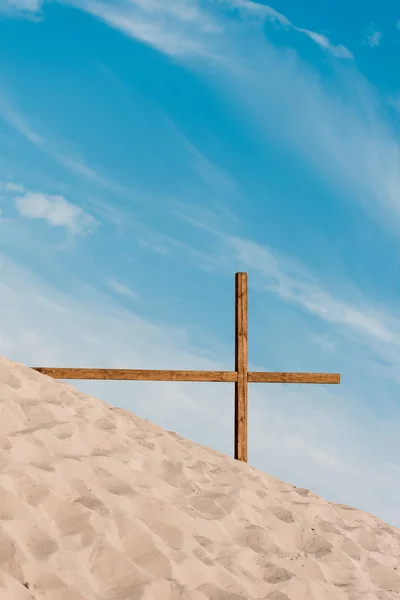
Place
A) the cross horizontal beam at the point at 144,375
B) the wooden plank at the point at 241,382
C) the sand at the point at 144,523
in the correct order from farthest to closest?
the wooden plank at the point at 241,382, the cross horizontal beam at the point at 144,375, the sand at the point at 144,523

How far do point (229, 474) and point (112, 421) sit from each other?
126 centimetres

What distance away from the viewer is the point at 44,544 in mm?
3869

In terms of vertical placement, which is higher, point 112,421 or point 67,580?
point 112,421

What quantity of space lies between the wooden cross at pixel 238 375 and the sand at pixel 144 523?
0.72 m

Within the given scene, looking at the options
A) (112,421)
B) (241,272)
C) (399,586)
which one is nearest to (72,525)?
(112,421)

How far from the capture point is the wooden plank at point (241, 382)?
25.4 ft

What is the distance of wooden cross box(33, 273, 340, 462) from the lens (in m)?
7.61

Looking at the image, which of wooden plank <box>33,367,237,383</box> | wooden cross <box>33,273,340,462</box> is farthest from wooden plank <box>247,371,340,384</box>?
wooden plank <box>33,367,237,383</box>

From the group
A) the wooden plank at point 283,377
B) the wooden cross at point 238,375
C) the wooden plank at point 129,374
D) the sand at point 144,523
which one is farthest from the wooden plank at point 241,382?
the sand at point 144,523

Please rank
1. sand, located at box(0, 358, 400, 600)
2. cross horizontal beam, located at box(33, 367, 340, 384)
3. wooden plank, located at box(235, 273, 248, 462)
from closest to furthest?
sand, located at box(0, 358, 400, 600) → cross horizontal beam, located at box(33, 367, 340, 384) → wooden plank, located at box(235, 273, 248, 462)

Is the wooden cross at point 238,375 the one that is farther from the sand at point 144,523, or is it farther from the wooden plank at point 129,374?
the sand at point 144,523

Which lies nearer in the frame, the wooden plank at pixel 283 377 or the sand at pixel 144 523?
the sand at pixel 144 523

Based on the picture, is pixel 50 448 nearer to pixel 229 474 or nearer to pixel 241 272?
pixel 229 474

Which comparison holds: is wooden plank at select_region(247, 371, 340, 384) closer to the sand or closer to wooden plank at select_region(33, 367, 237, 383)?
wooden plank at select_region(33, 367, 237, 383)
